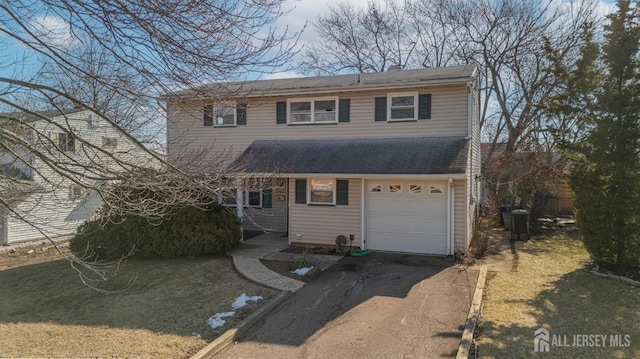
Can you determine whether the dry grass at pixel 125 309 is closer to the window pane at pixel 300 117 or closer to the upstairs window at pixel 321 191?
the upstairs window at pixel 321 191

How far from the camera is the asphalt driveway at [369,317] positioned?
5633mm

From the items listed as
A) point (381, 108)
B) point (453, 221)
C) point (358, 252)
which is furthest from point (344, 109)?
point (453, 221)

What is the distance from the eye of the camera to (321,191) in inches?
492

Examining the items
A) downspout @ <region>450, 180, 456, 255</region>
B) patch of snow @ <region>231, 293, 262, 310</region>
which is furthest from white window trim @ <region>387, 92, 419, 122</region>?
patch of snow @ <region>231, 293, 262, 310</region>

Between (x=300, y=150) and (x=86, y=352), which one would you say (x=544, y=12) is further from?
(x=86, y=352)

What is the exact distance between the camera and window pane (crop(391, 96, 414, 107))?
12.6m

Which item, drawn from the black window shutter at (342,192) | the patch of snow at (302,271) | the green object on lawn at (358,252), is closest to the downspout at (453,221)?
the green object on lawn at (358,252)

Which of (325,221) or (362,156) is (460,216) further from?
(325,221)

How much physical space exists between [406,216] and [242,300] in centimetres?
587

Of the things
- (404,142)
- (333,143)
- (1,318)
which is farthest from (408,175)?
(1,318)

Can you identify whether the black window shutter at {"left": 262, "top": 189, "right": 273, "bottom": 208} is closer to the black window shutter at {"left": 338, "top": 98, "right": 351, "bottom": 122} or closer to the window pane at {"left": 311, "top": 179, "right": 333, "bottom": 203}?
the window pane at {"left": 311, "top": 179, "right": 333, "bottom": 203}

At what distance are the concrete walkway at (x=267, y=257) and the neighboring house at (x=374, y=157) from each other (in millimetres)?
1071

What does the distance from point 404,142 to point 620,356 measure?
8.22 m

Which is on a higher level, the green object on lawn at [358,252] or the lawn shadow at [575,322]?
the green object on lawn at [358,252]
